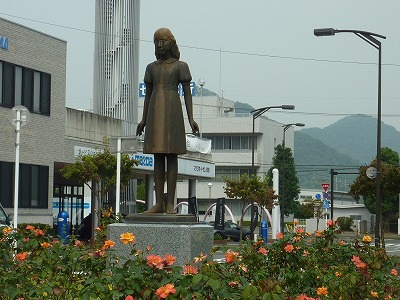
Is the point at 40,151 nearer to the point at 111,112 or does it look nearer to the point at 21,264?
the point at 111,112

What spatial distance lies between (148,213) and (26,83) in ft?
90.3

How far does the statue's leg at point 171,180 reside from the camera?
45.8 ft

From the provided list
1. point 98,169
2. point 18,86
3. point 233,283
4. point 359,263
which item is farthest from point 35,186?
point 233,283

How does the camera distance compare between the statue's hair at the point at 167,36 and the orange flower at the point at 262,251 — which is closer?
the orange flower at the point at 262,251

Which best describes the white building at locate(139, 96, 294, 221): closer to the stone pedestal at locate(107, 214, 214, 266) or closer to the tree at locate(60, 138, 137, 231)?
the tree at locate(60, 138, 137, 231)

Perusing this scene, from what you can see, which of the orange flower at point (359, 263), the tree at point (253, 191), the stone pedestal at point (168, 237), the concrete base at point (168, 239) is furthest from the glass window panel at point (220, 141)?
the orange flower at point (359, 263)

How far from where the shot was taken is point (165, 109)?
13.9 metres

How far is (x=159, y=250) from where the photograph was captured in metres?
13.0

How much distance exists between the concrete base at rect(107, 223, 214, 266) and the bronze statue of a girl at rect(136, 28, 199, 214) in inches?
28.5

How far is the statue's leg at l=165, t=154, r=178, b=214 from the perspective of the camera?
45.8 ft

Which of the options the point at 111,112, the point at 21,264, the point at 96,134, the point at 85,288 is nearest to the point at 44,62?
the point at 96,134

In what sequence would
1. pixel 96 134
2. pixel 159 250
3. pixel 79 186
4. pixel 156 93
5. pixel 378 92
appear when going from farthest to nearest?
pixel 79 186
pixel 96 134
pixel 378 92
pixel 156 93
pixel 159 250

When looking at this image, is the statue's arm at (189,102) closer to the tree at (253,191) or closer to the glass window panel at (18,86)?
the glass window panel at (18,86)

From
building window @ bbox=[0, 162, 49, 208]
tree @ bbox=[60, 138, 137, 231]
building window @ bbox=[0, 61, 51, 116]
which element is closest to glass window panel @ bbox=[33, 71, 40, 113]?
building window @ bbox=[0, 61, 51, 116]
